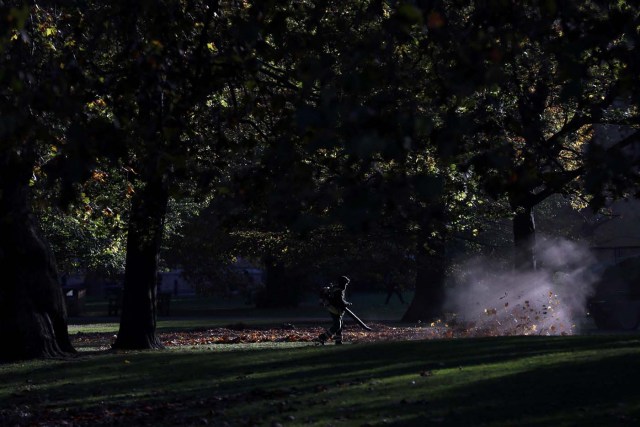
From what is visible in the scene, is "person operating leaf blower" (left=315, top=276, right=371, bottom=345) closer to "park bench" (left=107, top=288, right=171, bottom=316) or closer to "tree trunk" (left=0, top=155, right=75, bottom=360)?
"tree trunk" (left=0, top=155, right=75, bottom=360)

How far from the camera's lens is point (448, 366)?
1398 cm

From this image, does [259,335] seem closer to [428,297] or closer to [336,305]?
[336,305]

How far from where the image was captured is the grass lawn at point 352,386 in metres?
10.7

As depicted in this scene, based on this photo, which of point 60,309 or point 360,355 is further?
point 60,309

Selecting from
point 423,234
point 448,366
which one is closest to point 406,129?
point 448,366

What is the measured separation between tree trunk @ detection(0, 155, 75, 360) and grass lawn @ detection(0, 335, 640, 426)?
2.45 feet

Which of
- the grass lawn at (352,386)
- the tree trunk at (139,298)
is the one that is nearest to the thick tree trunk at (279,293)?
the tree trunk at (139,298)

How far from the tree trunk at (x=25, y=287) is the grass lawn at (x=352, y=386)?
748 millimetres

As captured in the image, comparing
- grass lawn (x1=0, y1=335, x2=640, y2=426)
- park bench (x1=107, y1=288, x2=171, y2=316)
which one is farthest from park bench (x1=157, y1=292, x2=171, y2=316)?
grass lawn (x1=0, y1=335, x2=640, y2=426)

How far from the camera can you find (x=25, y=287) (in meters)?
18.0

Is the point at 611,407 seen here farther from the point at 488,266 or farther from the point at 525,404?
the point at 488,266

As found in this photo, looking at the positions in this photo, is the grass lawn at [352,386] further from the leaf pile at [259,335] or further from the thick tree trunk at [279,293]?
the thick tree trunk at [279,293]

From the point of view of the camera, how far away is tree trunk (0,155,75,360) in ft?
58.4

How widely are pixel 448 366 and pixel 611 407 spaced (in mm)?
3618
